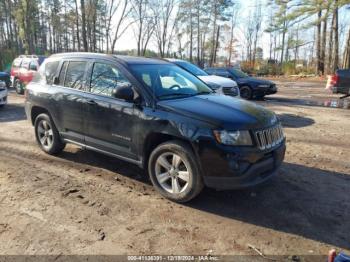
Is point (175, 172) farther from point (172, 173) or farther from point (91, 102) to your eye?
point (91, 102)

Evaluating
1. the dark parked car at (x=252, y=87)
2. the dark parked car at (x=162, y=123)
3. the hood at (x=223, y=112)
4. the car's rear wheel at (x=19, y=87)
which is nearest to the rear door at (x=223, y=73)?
the dark parked car at (x=252, y=87)

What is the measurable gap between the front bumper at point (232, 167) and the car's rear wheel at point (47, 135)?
319 cm

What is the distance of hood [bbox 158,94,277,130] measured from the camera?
3.91 meters

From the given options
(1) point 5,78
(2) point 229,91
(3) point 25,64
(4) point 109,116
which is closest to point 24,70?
(3) point 25,64

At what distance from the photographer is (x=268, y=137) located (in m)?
4.14

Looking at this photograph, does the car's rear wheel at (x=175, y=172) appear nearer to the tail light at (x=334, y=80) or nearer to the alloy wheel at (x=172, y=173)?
the alloy wheel at (x=172, y=173)

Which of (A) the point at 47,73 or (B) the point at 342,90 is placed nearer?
(A) the point at 47,73

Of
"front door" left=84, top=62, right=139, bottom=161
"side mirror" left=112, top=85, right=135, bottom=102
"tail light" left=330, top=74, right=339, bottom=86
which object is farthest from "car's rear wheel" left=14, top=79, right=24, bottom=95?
"tail light" left=330, top=74, right=339, bottom=86

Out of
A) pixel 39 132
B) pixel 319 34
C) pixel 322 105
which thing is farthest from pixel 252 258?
pixel 319 34

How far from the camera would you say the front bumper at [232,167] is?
A: 3.78 metres

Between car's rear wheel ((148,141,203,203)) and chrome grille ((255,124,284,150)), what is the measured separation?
0.83m

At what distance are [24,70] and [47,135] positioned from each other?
36.6 ft

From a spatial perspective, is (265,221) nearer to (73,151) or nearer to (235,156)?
(235,156)

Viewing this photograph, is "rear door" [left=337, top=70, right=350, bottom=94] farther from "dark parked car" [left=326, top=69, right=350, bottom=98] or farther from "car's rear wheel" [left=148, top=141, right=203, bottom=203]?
"car's rear wheel" [left=148, top=141, right=203, bottom=203]
